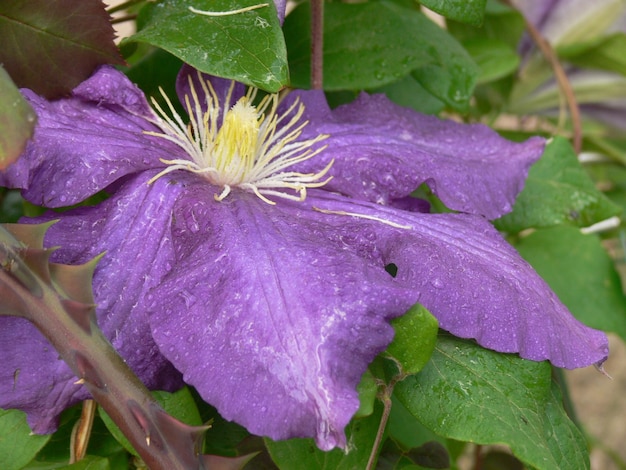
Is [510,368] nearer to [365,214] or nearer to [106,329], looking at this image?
[365,214]

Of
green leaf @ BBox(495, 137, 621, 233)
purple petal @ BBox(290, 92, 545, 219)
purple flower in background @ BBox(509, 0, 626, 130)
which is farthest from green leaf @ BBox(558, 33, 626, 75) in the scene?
purple petal @ BBox(290, 92, 545, 219)

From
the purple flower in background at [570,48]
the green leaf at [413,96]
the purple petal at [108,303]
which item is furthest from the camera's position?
Result: the purple flower in background at [570,48]

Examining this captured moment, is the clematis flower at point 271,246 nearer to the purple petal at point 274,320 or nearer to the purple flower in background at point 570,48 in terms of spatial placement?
the purple petal at point 274,320

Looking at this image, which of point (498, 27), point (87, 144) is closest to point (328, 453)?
point (87, 144)

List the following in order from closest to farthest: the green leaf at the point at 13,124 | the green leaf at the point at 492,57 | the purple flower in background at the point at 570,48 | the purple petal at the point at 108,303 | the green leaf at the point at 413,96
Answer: the green leaf at the point at 13,124 → the purple petal at the point at 108,303 → the green leaf at the point at 413,96 → the green leaf at the point at 492,57 → the purple flower in background at the point at 570,48

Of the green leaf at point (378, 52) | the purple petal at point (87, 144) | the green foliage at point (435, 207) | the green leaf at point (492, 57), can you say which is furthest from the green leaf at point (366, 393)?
the green leaf at point (492, 57)

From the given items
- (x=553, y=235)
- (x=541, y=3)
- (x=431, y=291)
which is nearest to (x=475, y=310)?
(x=431, y=291)
